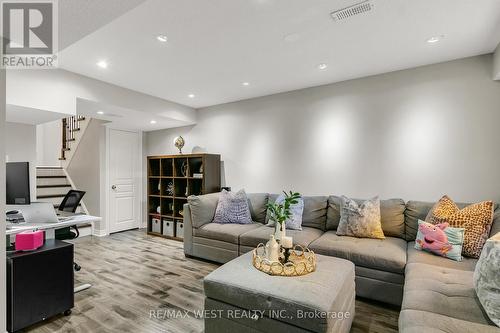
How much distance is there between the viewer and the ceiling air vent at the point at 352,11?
190cm

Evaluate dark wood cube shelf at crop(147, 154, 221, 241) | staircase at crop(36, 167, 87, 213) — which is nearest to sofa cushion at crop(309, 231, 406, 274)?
dark wood cube shelf at crop(147, 154, 221, 241)

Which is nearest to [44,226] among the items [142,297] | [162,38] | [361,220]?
[142,297]

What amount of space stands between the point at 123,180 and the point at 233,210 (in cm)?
298

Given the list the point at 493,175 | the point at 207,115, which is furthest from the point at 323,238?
the point at 207,115

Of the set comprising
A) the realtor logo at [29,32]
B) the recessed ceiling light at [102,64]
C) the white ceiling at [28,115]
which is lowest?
the white ceiling at [28,115]

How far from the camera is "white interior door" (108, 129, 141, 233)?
16.8 feet

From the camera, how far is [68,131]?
6.09m

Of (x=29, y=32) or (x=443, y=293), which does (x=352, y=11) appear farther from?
(x=29, y=32)

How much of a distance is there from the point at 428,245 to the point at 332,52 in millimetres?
2177

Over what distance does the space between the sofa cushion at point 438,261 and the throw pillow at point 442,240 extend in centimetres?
6

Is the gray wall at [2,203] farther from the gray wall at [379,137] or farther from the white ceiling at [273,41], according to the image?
the gray wall at [379,137]

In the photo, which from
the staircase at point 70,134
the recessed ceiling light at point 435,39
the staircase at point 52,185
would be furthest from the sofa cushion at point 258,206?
the staircase at point 70,134

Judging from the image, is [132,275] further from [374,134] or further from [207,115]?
[374,134]

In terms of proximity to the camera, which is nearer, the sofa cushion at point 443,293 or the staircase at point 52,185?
the sofa cushion at point 443,293
